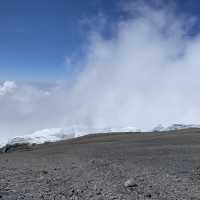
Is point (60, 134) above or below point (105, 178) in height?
above

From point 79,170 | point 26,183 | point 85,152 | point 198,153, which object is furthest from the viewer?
point 85,152

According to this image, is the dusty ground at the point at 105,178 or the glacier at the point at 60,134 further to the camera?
the glacier at the point at 60,134

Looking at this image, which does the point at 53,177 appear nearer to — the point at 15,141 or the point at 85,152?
the point at 85,152

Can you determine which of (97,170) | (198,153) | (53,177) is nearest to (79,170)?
(97,170)

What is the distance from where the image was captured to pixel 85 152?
17.3 meters

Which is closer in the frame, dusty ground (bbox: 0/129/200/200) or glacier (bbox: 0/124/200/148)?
dusty ground (bbox: 0/129/200/200)

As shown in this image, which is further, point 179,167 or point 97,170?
point 179,167

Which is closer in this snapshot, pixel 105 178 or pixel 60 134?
pixel 105 178

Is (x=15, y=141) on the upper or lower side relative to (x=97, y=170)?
upper

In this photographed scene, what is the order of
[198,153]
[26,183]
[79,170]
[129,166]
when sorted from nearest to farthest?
1. [26,183]
2. [79,170]
3. [129,166]
4. [198,153]

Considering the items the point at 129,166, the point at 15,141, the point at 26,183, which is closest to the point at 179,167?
the point at 129,166

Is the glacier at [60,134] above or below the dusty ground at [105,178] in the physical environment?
above

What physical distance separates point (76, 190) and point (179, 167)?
5.21 metres

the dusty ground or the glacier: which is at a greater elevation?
the glacier
